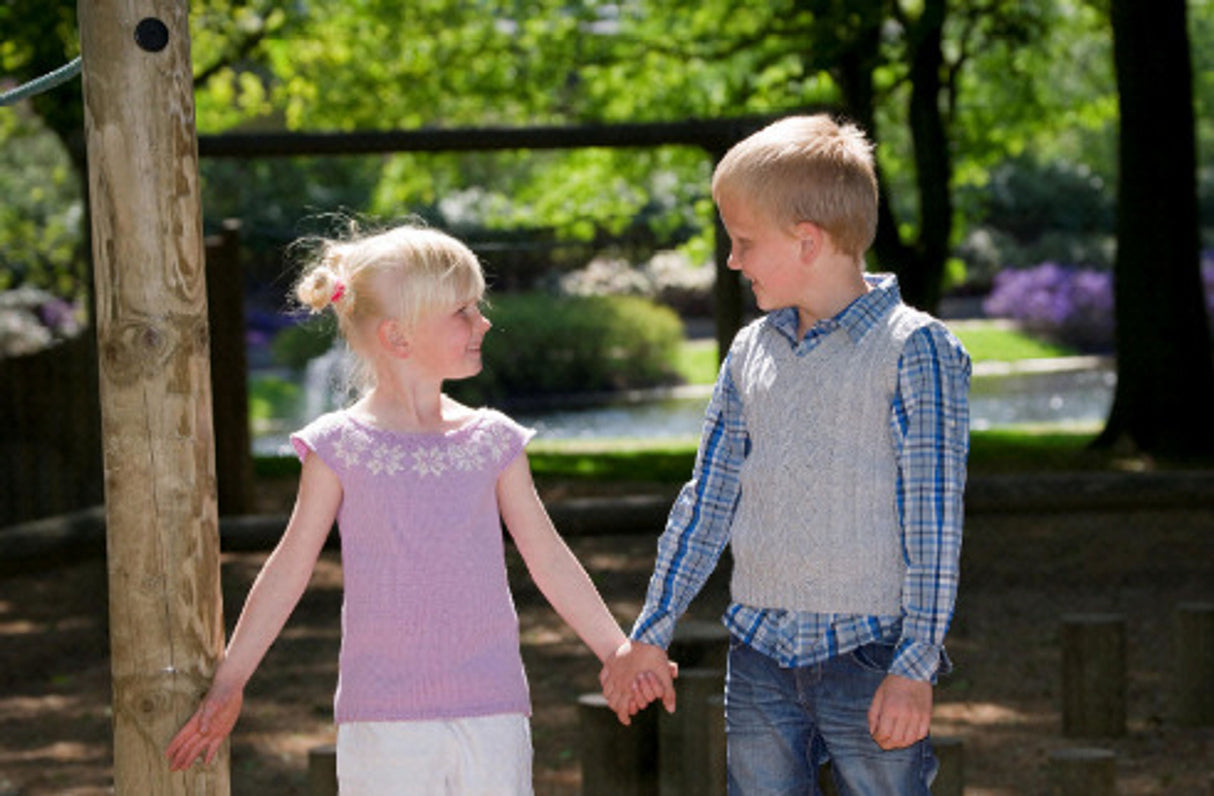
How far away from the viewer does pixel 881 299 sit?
337 centimetres

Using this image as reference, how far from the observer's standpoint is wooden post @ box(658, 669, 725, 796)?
15.5 ft

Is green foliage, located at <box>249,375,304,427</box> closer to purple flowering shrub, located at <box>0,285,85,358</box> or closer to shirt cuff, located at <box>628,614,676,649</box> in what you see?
purple flowering shrub, located at <box>0,285,85,358</box>

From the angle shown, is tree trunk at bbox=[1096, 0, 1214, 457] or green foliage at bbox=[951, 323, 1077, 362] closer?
tree trunk at bbox=[1096, 0, 1214, 457]

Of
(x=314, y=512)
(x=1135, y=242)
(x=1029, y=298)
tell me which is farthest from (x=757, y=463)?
(x=1029, y=298)

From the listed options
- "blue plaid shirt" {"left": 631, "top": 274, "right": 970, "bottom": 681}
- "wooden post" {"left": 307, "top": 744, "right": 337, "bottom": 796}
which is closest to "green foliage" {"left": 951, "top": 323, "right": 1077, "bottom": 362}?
"wooden post" {"left": 307, "top": 744, "right": 337, "bottom": 796}

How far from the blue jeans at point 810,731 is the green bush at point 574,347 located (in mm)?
12154

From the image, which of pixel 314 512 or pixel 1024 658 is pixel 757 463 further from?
pixel 1024 658

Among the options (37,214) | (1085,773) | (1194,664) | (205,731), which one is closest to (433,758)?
(205,731)

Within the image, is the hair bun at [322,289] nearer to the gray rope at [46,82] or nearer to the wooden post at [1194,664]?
the gray rope at [46,82]

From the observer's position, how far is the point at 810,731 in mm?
3367

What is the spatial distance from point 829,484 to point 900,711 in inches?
15.6

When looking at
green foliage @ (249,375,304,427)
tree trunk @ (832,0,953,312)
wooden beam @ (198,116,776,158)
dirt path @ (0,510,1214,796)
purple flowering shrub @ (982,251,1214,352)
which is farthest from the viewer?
purple flowering shrub @ (982,251,1214,352)

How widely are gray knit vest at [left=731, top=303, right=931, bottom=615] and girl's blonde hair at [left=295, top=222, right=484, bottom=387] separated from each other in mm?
578

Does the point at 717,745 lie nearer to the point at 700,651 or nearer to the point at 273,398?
the point at 700,651
